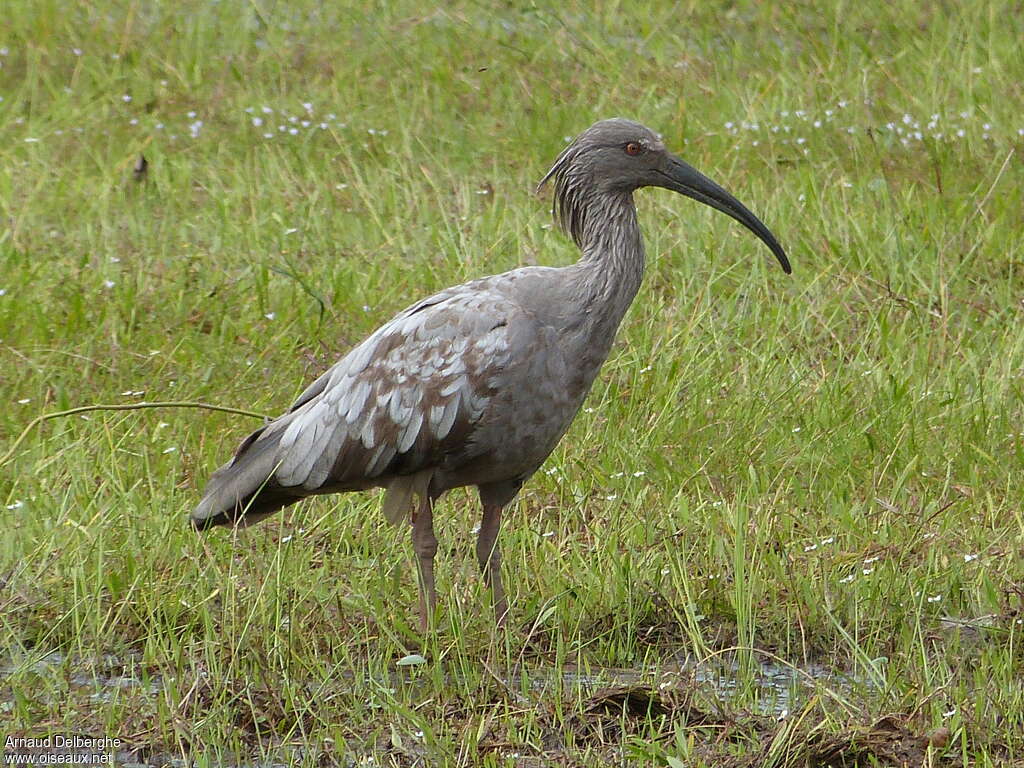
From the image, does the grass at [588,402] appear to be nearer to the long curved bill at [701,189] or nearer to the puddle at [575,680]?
the puddle at [575,680]

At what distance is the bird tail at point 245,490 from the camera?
17.1ft

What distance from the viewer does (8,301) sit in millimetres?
6895

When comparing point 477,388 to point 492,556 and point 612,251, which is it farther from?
point 612,251

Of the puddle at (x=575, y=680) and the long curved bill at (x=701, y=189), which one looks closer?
the puddle at (x=575, y=680)

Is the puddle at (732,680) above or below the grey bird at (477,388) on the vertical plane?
below

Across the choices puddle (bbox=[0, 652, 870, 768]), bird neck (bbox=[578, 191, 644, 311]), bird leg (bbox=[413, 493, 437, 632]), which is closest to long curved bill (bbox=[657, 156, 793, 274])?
bird neck (bbox=[578, 191, 644, 311])

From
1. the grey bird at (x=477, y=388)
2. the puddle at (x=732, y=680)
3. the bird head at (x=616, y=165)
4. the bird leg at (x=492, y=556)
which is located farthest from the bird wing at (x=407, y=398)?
the puddle at (x=732, y=680)

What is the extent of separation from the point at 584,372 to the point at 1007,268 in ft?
10.8

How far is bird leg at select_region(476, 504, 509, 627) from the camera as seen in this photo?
5047 mm

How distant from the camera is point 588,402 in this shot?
660cm

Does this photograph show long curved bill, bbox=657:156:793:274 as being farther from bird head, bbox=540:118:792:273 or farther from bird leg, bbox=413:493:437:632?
bird leg, bbox=413:493:437:632

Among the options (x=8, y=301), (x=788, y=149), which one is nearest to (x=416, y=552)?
(x=8, y=301)

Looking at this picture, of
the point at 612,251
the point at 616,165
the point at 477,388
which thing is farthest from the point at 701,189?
the point at 477,388

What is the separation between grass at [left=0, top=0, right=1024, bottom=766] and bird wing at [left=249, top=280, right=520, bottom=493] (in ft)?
1.20
